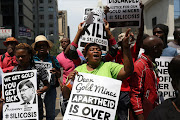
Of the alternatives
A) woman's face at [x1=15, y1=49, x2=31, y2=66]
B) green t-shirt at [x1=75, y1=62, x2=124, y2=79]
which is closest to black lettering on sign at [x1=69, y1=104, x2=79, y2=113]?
green t-shirt at [x1=75, y1=62, x2=124, y2=79]

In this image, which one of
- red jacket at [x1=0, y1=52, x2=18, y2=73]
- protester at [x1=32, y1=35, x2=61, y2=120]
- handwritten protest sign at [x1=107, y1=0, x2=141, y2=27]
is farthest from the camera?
red jacket at [x1=0, y1=52, x2=18, y2=73]

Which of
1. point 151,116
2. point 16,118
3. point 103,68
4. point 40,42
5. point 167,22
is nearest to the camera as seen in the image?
point 151,116

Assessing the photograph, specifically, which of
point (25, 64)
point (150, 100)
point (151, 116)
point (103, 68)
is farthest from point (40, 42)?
point (151, 116)

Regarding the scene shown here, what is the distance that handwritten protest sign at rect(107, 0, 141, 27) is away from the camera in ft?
13.4

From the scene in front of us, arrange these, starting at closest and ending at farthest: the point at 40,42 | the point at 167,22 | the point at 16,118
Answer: the point at 16,118 < the point at 40,42 < the point at 167,22

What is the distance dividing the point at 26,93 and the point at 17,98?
0.47 ft

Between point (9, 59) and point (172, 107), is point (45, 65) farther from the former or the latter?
point (172, 107)

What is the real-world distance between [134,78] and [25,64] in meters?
1.67

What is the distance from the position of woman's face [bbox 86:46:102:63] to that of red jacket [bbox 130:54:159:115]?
52cm

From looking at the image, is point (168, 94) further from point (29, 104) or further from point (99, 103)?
point (29, 104)

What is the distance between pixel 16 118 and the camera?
3738mm

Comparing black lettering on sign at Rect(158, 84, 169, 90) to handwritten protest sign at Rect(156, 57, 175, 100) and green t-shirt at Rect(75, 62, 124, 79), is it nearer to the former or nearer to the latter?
handwritten protest sign at Rect(156, 57, 175, 100)

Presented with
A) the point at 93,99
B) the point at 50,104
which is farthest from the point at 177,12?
the point at 93,99

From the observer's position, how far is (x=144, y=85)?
324cm
